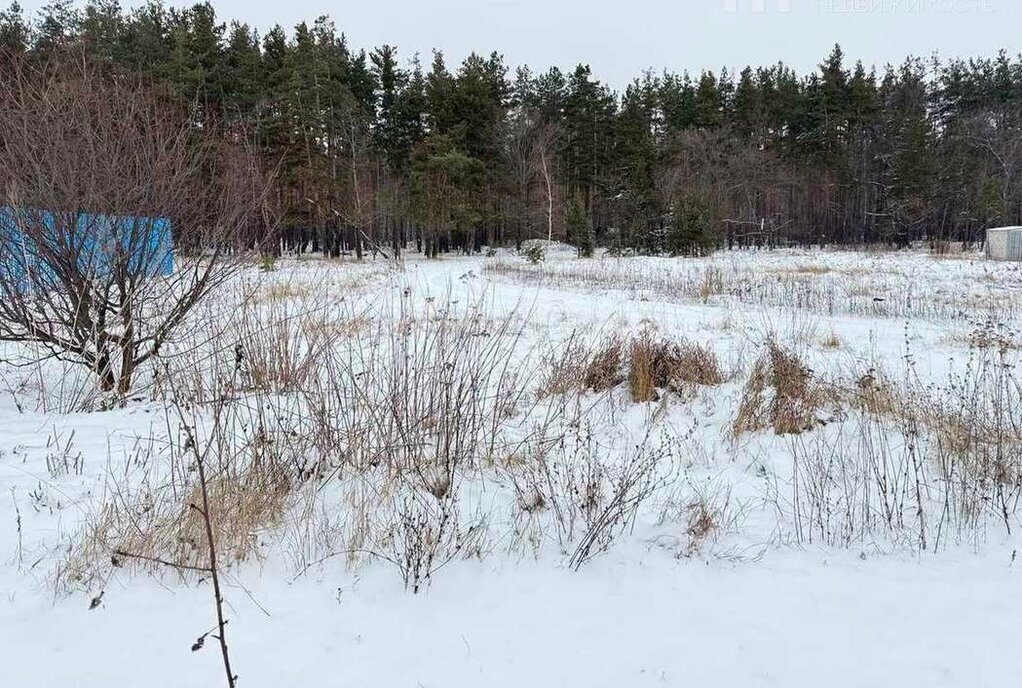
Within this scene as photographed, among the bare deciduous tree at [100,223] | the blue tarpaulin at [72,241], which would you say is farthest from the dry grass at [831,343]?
the blue tarpaulin at [72,241]

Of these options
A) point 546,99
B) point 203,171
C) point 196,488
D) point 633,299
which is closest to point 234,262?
point 203,171

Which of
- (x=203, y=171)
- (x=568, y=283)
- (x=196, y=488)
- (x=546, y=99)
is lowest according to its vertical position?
(x=196, y=488)

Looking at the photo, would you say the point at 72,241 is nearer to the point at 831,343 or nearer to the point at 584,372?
the point at 584,372

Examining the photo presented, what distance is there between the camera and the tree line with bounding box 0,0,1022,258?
28281mm

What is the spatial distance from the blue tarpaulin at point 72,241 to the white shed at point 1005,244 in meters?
26.9

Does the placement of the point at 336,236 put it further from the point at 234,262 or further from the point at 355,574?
the point at 355,574

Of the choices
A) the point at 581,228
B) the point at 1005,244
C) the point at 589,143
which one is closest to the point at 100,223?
the point at 581,228

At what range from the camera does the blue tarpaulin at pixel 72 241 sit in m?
4.11

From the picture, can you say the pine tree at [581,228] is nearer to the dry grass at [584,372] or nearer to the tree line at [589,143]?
the tree line at [589,143]

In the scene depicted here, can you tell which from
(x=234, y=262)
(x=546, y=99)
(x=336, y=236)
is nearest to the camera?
(x=234, y=262)

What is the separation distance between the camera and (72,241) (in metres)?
4.16

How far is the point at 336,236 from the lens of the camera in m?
30.9

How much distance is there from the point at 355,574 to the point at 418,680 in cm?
63

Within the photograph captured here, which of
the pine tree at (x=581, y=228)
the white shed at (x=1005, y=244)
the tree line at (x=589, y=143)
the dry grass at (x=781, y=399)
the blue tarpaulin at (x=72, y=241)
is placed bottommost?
the dry grass at (x=781, y=399)
